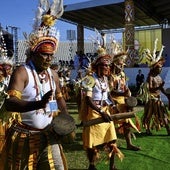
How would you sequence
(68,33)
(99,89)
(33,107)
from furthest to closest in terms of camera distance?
(68,33) → (99,89) → (33,107)

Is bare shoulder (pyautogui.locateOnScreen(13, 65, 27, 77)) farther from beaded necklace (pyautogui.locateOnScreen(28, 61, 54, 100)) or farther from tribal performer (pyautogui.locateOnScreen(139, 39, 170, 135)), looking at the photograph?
tribal performer (pyautogui.locateOnScreen(139, 39, 170, 135))

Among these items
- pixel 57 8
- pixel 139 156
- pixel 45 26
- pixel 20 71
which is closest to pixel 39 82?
pixel 20 71

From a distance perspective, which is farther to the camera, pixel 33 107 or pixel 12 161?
pixel 12 161

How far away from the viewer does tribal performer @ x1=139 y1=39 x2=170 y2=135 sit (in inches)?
324

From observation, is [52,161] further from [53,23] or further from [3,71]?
[3,71]

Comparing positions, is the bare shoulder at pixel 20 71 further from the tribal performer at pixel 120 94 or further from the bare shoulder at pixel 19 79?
the tribal performer at pixel 120 94

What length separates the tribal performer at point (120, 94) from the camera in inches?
279

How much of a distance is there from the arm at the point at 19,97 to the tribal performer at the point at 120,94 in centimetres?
360

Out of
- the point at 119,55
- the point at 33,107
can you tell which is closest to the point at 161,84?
the point at 119,55

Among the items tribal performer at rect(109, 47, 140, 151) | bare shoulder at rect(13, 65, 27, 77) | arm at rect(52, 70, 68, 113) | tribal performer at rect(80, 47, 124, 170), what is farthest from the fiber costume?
bare shoulder at rect(13, 65, 27, 77)

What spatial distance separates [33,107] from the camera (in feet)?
10.5

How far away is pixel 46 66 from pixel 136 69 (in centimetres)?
1318

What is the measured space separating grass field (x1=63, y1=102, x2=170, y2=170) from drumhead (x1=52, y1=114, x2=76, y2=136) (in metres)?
2.41

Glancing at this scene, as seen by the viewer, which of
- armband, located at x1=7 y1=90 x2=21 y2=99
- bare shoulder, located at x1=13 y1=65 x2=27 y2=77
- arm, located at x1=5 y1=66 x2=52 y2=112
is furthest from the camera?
bare shoulder, located at x1=13 y1=65 x2=27 y2=77
